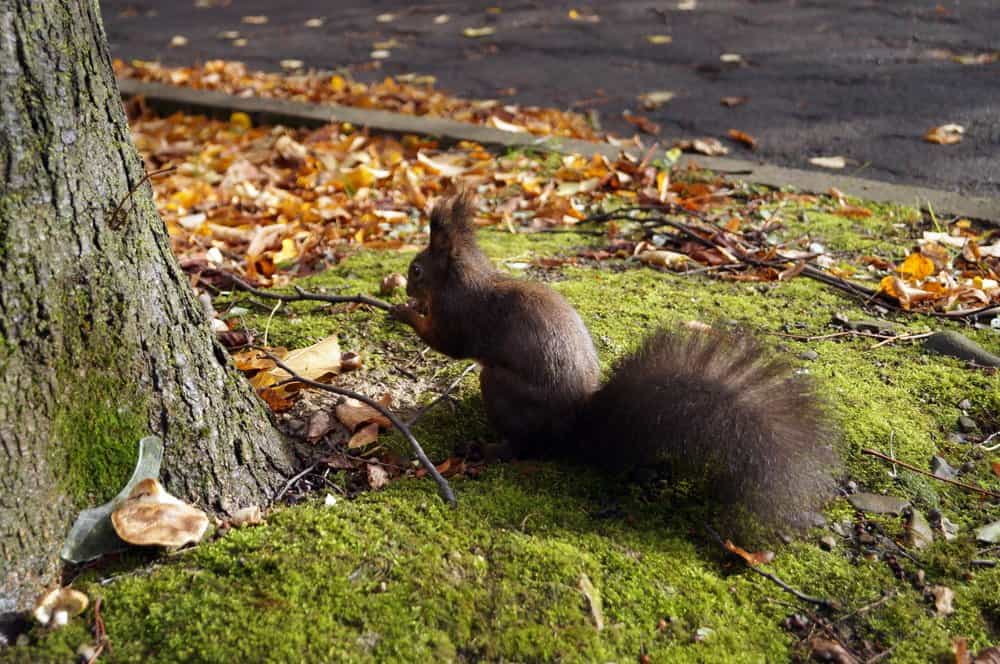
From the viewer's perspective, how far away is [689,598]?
1.95 m

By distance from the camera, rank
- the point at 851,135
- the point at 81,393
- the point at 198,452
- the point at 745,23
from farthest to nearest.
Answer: the point at 745,23 < the point at 851,135 < the point at 198,452 < the point at 81,393

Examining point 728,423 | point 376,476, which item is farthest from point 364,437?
point 728,423

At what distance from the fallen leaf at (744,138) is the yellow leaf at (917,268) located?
2067mm

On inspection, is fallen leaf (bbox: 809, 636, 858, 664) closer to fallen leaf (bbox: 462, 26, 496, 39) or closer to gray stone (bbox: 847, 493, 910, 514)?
gray stone (bbox: 847, 493, 910, 514)

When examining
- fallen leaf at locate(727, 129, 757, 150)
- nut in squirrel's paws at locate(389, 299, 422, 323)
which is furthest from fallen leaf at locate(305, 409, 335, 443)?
fallen leaf at locate(727, 129, 757, 150)

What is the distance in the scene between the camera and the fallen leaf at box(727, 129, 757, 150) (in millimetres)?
5473

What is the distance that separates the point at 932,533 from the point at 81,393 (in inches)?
76.2

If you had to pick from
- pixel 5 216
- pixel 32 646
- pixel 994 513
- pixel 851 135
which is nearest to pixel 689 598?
pixel 994 513

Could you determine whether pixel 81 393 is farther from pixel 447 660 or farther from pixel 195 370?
pixel 447 660

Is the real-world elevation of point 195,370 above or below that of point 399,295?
above

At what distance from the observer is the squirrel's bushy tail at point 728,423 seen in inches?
80.4

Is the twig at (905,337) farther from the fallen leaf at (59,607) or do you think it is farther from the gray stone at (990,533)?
the fallen leaf at (59,607)

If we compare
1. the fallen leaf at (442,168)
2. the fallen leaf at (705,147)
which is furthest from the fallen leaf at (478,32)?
the fallen leaf at (442,168)

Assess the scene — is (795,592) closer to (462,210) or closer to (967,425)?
(967,425)
